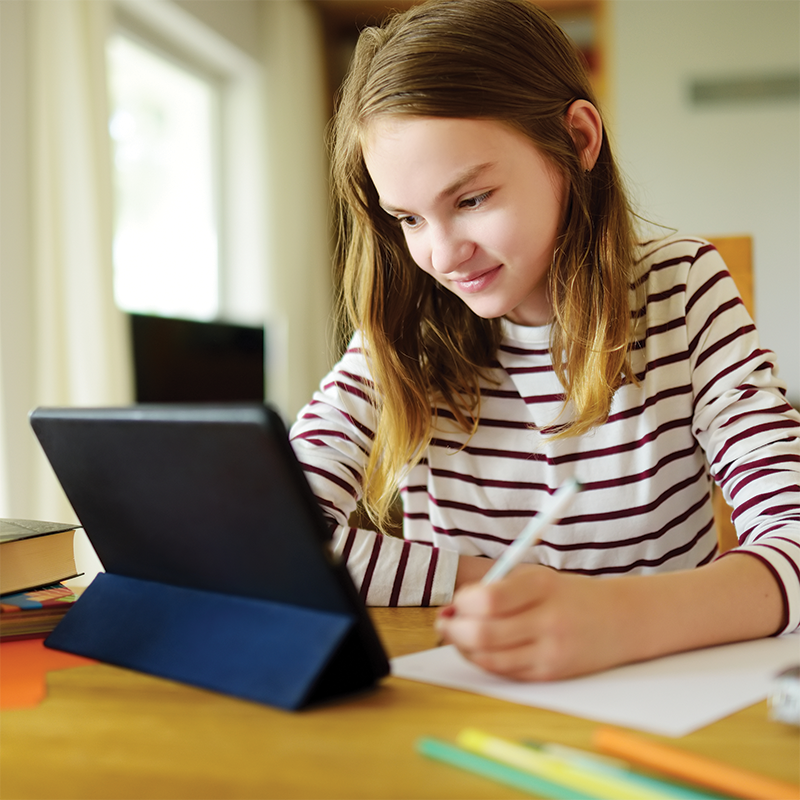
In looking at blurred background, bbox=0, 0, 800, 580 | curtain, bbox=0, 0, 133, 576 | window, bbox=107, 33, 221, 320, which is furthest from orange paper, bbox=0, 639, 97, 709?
window, bbox=107, 33, 221, 320

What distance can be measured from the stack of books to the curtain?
1625mm

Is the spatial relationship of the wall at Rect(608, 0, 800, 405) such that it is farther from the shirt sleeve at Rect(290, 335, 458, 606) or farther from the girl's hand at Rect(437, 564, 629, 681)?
the girl's hand at Rect(437, 564, 629, 681)

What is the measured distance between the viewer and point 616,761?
1.34ft

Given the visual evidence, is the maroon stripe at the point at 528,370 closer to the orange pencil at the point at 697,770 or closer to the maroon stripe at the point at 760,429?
the maroon stripe at the point at 760,429

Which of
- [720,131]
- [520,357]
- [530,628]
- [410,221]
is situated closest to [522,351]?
[520,357]

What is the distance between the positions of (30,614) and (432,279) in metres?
0.58

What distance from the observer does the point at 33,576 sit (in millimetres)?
749

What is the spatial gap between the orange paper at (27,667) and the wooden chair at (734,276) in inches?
36.6

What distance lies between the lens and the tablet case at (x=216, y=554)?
49 centimetres

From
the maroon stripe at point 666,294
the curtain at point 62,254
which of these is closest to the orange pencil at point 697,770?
the maroon stripe at point 666,294

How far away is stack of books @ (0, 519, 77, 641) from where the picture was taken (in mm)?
693

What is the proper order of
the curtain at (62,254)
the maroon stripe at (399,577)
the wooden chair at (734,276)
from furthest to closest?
the curtain at (62,254)
the wooden chair at (734,276)
the maroon stripe at (399,577)

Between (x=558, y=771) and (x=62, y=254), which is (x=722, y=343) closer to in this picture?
(x=558, y=771)

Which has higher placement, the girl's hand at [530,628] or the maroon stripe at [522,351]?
the maroon stripe at [522,351]
